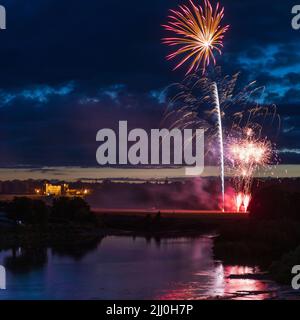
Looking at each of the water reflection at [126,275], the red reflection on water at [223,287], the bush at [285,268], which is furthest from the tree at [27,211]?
the bush at [285,268]

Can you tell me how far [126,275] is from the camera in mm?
32562

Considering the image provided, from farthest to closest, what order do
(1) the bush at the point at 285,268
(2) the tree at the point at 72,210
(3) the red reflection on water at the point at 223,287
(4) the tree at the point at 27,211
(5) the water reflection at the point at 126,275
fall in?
(2) the tree at the point at 72,210, (4) the tree at the point at 27,211, (1) the bush at the point at 285,268, (5) the water reflection at the point at 126,275, (3) the red reflection on water at the point at 223,287

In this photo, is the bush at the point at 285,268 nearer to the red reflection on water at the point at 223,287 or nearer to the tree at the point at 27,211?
the red reflection on water at the point at 223,287

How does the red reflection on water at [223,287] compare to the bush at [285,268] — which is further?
the bush at [285,268]

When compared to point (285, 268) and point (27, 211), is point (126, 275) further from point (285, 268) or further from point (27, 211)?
point (27, 211)

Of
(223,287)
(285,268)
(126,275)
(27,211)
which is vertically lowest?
(223,287)

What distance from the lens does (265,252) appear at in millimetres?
38406

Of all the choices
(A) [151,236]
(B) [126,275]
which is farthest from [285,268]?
(A) [151,236]

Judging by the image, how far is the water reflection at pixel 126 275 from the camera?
26.1 m

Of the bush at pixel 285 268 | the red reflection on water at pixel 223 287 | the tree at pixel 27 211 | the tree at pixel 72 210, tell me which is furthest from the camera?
the tree at pixel 72 210

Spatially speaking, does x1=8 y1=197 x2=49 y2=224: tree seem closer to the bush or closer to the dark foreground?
the dark foreground

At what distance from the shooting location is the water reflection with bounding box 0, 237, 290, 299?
85.8 ft
